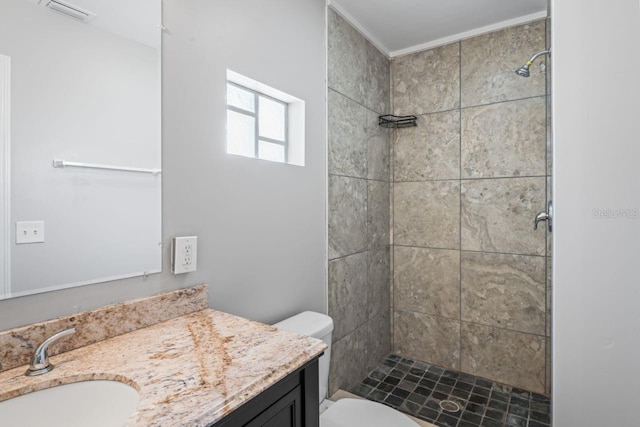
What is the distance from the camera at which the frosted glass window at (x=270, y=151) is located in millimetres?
1770

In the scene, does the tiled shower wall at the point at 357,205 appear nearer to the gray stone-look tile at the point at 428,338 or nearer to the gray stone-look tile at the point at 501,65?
the gray stone-look tile at the point at 428,338

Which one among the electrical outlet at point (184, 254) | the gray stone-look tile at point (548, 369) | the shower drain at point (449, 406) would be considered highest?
the electrical outlet at point (184, 254)

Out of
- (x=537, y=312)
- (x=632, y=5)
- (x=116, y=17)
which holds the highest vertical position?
(x=632, y=5)

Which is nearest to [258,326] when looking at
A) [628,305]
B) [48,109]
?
[48,109]

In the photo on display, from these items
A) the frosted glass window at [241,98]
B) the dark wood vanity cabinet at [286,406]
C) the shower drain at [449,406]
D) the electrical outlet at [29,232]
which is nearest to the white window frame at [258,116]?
the frosted glass window at [241,98]

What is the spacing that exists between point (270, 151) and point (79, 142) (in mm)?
970

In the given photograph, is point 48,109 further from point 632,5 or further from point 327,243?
point 632,5

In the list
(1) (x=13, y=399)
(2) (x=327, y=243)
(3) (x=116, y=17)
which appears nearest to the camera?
(1) (x=13, y=399)

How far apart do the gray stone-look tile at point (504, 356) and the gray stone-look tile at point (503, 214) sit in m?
0.58

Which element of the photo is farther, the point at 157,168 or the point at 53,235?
the point at 157,168

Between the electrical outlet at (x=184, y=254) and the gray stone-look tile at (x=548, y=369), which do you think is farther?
the gray stone-look tile at (x=548, y=369)

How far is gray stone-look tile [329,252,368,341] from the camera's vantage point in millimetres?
2021

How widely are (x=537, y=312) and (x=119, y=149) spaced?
2495mm

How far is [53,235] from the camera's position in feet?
2.97
